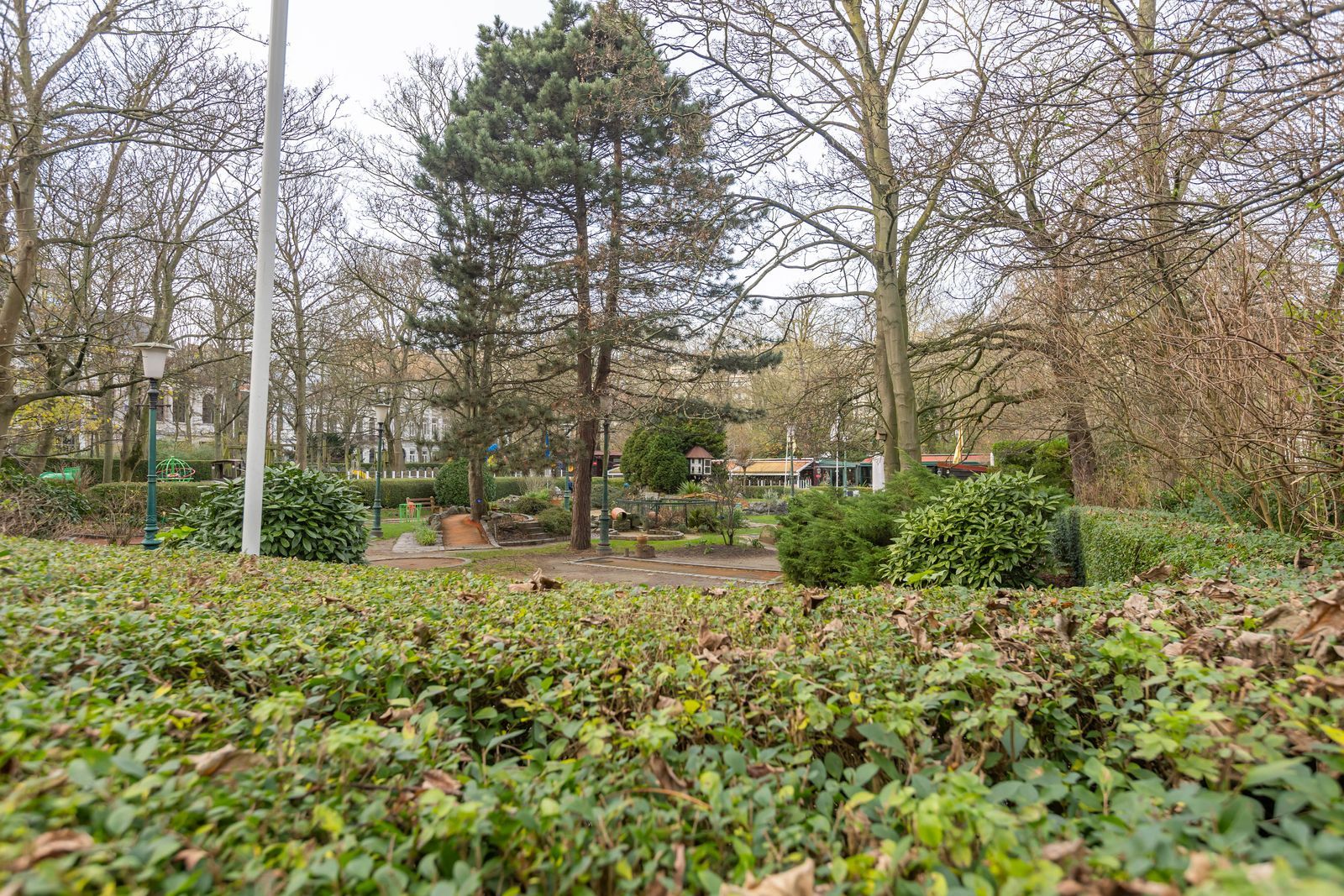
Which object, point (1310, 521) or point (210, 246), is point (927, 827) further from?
point (210, 246)

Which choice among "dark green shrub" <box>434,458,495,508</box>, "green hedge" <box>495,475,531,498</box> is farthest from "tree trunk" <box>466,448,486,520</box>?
"green hedge" <box>495,475,531,498</box>

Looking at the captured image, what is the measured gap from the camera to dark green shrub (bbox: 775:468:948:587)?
8727mm

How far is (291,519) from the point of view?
9.28 meters

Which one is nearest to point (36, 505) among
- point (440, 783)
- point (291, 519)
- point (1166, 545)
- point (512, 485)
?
point (291, 519)

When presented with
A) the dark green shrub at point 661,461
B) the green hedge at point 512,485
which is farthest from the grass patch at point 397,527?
the green hedge at point 512,485

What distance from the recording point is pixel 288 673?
2186mm

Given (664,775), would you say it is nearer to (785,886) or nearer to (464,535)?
(785,886)

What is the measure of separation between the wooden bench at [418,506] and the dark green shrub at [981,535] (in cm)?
2265

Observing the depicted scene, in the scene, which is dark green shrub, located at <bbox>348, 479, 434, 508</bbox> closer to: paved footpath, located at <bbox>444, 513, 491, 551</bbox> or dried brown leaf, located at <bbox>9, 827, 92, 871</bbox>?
paved footpath, located at <bbox>444, 513, 491, 551</bbox>

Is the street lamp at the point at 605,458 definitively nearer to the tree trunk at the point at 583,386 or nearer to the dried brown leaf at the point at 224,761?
the tree trunk at the point at 583,386

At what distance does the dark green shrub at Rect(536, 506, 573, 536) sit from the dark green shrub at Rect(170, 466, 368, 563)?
11461 millimetres

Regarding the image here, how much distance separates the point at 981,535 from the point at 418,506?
84.6 ft

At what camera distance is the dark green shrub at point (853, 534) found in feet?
28.6

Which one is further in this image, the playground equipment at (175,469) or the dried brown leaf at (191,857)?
the playground equipment at (175,469)
